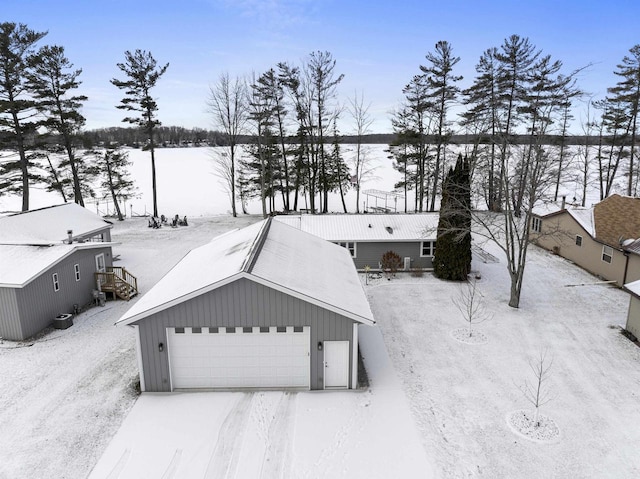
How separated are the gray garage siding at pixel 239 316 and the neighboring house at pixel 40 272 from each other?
240 inches

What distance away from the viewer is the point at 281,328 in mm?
10977

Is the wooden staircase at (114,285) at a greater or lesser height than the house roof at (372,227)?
lesser

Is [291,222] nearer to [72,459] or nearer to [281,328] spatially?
[281,328]

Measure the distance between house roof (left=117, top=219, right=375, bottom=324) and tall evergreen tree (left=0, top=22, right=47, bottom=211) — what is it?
761 inches

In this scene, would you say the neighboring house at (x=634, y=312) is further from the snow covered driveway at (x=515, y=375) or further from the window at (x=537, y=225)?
the window at (x=537, y=225)

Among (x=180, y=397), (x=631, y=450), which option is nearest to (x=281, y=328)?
(x=180, y=397)

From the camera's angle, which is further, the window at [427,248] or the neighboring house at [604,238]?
the window at [427,248]

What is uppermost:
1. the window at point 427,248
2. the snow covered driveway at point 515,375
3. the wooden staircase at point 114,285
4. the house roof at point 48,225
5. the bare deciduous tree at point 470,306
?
the house roof at point 48,225

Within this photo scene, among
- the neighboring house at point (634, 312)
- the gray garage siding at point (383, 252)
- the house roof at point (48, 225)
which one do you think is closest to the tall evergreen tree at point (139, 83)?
the house roof at point (48, 225)

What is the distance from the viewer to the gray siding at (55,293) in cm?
1409

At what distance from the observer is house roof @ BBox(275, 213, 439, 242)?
69.9ft

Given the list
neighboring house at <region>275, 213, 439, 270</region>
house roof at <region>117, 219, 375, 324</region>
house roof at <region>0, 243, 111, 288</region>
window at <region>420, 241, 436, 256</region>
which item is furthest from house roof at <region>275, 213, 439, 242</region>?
house roof at <region>0, 243, 111, 288</region>

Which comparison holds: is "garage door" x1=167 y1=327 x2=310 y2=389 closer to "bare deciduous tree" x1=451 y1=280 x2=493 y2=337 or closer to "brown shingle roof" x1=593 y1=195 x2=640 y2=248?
"bare deciduous tree" x1=451 y1=280 x2=493 y2=337

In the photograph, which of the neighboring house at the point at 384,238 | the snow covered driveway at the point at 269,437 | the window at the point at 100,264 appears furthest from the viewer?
the neighboring house at the point at 384,238
